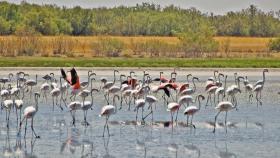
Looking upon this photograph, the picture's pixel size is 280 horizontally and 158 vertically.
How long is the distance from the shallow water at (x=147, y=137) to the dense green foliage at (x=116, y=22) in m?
53.0

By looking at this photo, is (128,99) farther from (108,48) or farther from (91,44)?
(91,44)

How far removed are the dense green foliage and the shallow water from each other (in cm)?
5302

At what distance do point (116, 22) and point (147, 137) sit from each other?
6816 cm

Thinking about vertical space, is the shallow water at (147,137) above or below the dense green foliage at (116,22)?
below

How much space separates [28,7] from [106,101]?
6548cm

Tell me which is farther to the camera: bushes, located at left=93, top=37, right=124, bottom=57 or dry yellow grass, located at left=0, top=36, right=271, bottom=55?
dry yellow grass, located at left=0, top=36, right=271, bottom=55

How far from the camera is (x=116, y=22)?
84000 mm

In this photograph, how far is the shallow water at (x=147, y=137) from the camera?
1449 centimetres

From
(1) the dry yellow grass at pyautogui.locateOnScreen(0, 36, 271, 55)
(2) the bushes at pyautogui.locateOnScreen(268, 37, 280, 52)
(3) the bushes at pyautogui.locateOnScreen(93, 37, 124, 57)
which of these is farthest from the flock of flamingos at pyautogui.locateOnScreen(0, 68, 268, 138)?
(2) the bushes at pyautogui.locateOnScreen(268, 37, 280, 52)

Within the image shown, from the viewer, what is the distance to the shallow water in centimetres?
1449

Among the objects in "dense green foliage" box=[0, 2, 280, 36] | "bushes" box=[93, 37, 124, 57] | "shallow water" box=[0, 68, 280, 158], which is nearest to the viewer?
"shallow water" box=[0, 68, 280, 158]

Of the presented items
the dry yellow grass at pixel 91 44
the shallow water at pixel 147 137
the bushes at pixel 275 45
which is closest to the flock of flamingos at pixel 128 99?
the shallow water at pixel 147 137

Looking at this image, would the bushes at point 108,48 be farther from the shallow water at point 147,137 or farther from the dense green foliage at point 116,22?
the shallow water at point 147,137

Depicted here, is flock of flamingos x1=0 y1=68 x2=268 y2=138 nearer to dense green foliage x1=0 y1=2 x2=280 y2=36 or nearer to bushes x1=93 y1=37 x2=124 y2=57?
→ bushes x1=93 y1=37 x2=124 y2=57
